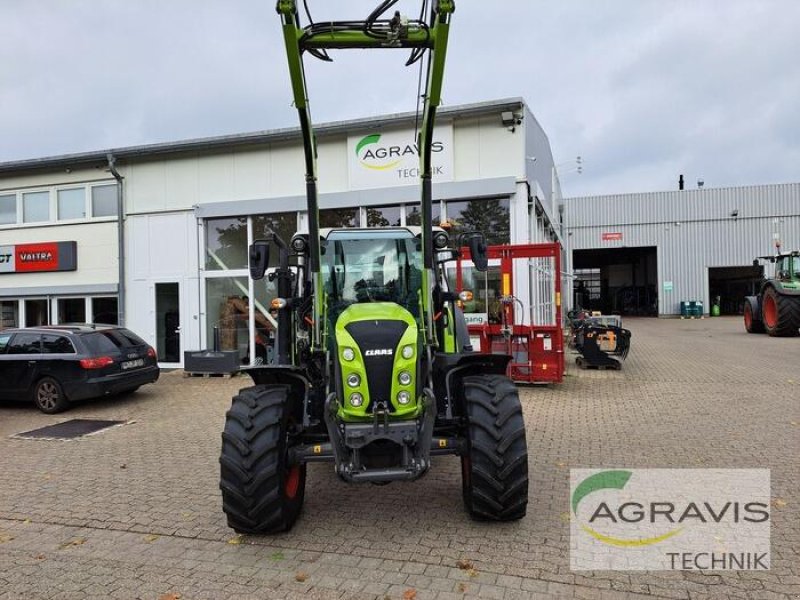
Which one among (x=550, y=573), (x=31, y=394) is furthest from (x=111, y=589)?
(x=31, y=394)

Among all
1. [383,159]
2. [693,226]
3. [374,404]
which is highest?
[693,226]

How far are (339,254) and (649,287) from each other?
41.6m

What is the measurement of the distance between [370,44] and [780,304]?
1875cm

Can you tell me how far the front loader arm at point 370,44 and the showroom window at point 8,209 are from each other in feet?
50.8

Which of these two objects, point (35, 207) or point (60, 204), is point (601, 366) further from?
point (35, 207)

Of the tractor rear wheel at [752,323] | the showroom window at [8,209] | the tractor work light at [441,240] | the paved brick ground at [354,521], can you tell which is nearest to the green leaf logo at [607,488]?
the paved brick ground at [354,521]

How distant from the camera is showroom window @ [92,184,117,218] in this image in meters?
15.2

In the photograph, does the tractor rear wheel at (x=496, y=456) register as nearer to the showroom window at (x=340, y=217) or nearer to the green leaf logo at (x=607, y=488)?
the green leaf logo at (x=607, y=488)

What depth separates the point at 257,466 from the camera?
409 centimetres

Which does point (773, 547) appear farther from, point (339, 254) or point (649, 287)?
point (649, 287)

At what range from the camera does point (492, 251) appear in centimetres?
1093

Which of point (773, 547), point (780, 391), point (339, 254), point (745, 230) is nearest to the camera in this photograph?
point (773, 547)

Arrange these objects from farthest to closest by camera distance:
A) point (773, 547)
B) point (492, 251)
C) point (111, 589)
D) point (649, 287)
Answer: point (649, 287) → point (492, 251) → point (773, 547) → point (111, 589)
